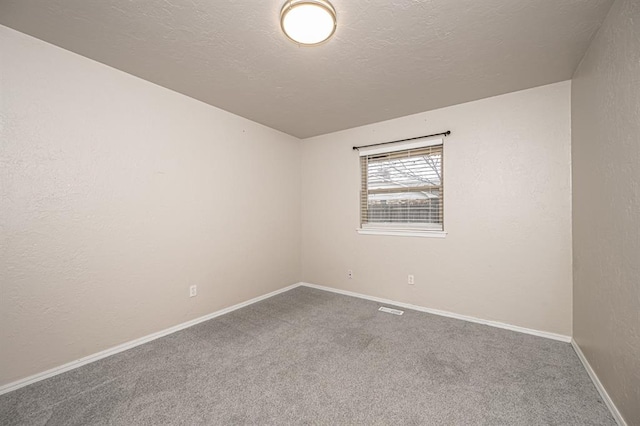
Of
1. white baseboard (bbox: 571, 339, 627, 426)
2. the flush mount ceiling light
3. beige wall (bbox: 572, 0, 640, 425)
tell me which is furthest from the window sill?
the flush mount ceiling light

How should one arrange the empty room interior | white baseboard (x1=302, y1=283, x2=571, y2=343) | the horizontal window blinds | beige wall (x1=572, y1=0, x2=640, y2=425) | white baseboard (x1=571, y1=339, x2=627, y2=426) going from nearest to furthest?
beige wall (x1=572, y1=0, x2=640, y2=425) → white baseboard (x1=571, y1=339, x2=627, y2=426) → the empty room interior → white baseboard (x1=302, y1=283, x2=571, y2=343) → the horizontal window blinds

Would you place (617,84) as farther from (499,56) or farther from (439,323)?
(439,323)

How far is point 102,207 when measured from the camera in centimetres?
223

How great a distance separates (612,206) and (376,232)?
2294 mm

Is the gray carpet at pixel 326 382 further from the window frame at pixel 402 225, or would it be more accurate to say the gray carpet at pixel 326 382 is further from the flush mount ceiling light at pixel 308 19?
the flush mount ceiling light at pixel 308 19

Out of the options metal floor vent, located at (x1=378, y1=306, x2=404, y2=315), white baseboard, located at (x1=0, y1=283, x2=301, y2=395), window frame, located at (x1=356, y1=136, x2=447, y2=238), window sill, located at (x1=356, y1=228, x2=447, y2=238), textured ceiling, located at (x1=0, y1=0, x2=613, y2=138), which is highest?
textured ceiling, located at (x1=0, y1=0, x2=613, y2=138)

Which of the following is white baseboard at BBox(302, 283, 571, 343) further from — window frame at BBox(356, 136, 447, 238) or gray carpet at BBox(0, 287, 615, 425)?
window frame at BBox(356, 136, 447, 238)

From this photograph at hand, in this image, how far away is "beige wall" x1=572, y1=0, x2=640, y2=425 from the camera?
54.4 inches

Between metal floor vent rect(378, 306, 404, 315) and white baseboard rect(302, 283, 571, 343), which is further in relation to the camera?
metal floor vent rect(378, 306, 404, 315)

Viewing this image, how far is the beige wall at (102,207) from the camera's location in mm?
1842

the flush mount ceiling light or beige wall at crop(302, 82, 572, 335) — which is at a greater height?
the flush mount ceiling light

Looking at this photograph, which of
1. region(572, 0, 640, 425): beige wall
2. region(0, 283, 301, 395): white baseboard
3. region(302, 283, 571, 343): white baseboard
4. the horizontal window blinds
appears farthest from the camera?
the horizontal window blinds

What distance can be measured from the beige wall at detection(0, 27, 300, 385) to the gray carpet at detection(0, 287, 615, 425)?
13.2 inches

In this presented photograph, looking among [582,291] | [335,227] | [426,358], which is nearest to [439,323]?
[426,358]
